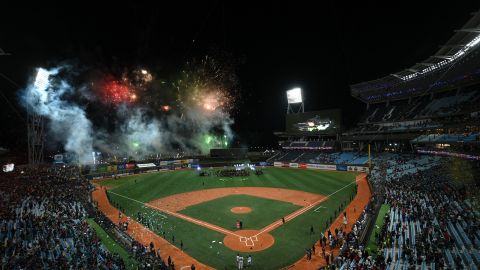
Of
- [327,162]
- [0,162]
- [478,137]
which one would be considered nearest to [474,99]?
[478,137]

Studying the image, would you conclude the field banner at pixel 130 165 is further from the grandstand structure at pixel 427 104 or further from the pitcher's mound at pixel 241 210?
the grandstand structure at pixel 427 104

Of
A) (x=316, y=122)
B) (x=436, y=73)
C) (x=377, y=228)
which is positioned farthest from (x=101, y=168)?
(x=436, y=73)

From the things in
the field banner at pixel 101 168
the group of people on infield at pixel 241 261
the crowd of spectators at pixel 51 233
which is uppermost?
the field banner at pixel 101 168

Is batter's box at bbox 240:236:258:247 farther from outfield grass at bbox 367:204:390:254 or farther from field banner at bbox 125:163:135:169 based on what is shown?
field banner at bbox 125:163:135:169

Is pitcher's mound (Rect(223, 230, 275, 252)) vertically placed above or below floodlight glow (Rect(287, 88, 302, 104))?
below

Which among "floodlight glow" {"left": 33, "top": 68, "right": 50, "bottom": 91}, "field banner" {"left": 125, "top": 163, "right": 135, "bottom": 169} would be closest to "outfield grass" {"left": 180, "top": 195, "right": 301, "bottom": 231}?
"floodlight glow" {"left": 33, "top": 68, "right": 50, "bottom": 91}

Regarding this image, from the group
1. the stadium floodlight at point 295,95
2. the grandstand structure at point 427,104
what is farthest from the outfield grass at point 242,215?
the stadium floodlight at point 295,95
